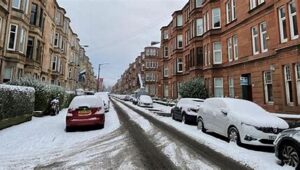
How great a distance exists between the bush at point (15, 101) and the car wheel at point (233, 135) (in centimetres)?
1055

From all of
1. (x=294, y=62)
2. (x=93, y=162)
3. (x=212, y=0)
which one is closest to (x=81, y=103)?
(x=93, y=162)

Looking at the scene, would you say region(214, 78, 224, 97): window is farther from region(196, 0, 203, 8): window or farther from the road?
the road

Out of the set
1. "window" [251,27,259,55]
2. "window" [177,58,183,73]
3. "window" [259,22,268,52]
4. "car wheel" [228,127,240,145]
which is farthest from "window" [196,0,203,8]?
"car wheel" [228,127,240,145]

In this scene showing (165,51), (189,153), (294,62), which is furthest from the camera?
(165,51)

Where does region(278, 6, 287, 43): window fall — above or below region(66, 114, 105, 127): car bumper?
above

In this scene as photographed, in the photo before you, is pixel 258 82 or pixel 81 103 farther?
pixel 258 82

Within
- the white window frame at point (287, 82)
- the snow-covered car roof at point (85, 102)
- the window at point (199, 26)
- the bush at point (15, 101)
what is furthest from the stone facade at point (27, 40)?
the white window frame at point (287, 82)

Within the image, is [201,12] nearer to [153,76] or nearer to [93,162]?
[93,162]

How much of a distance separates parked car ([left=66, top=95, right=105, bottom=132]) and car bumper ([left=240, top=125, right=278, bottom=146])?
706 centimetres

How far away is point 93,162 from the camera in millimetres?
5996

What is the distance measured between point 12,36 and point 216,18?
2064 centimetres

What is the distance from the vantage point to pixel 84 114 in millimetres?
11078

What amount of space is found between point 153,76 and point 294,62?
58.8 meters

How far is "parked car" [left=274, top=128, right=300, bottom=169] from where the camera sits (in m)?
5.20
